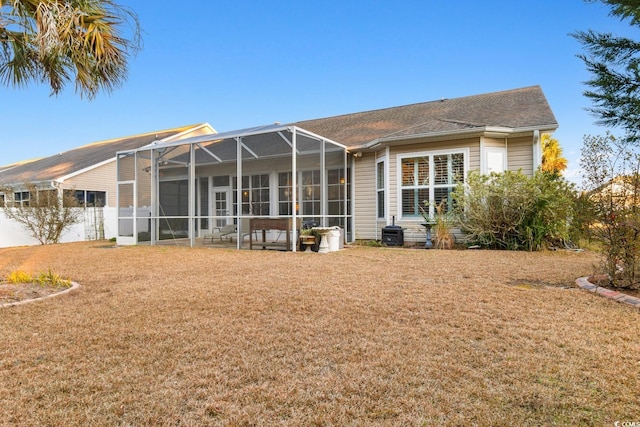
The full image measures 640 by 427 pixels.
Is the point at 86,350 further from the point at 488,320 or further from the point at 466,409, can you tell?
the point at 488,320

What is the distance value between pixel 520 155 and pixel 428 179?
2.49 meters

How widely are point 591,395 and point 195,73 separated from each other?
17058mm

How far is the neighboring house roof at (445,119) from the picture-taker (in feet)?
32.7

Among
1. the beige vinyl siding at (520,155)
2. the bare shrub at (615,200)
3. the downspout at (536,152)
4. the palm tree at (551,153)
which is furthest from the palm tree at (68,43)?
the palm tree at (551,153)

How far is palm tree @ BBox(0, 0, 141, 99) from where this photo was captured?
16.1ft

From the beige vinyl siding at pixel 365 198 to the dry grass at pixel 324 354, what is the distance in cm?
644

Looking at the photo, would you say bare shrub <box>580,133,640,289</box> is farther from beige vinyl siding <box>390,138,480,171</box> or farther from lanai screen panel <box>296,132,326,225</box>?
lanai screen panel <box>296,132,326,225</box>

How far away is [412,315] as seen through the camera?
149 inches

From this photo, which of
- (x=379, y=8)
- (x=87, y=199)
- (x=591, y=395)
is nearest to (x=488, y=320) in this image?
(x=591, y=395)

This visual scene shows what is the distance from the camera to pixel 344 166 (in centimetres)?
1221

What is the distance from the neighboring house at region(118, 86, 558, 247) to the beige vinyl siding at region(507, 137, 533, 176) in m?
0.02

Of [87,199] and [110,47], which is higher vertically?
[110,47]

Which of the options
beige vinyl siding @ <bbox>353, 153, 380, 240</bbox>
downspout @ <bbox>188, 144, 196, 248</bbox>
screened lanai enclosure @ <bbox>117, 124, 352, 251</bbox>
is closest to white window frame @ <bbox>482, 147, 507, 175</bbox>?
beige vinyl siding @ <bbox>353, 153, 380, 240</bbox>

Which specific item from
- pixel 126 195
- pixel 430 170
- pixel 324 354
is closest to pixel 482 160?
pixel 430 170
